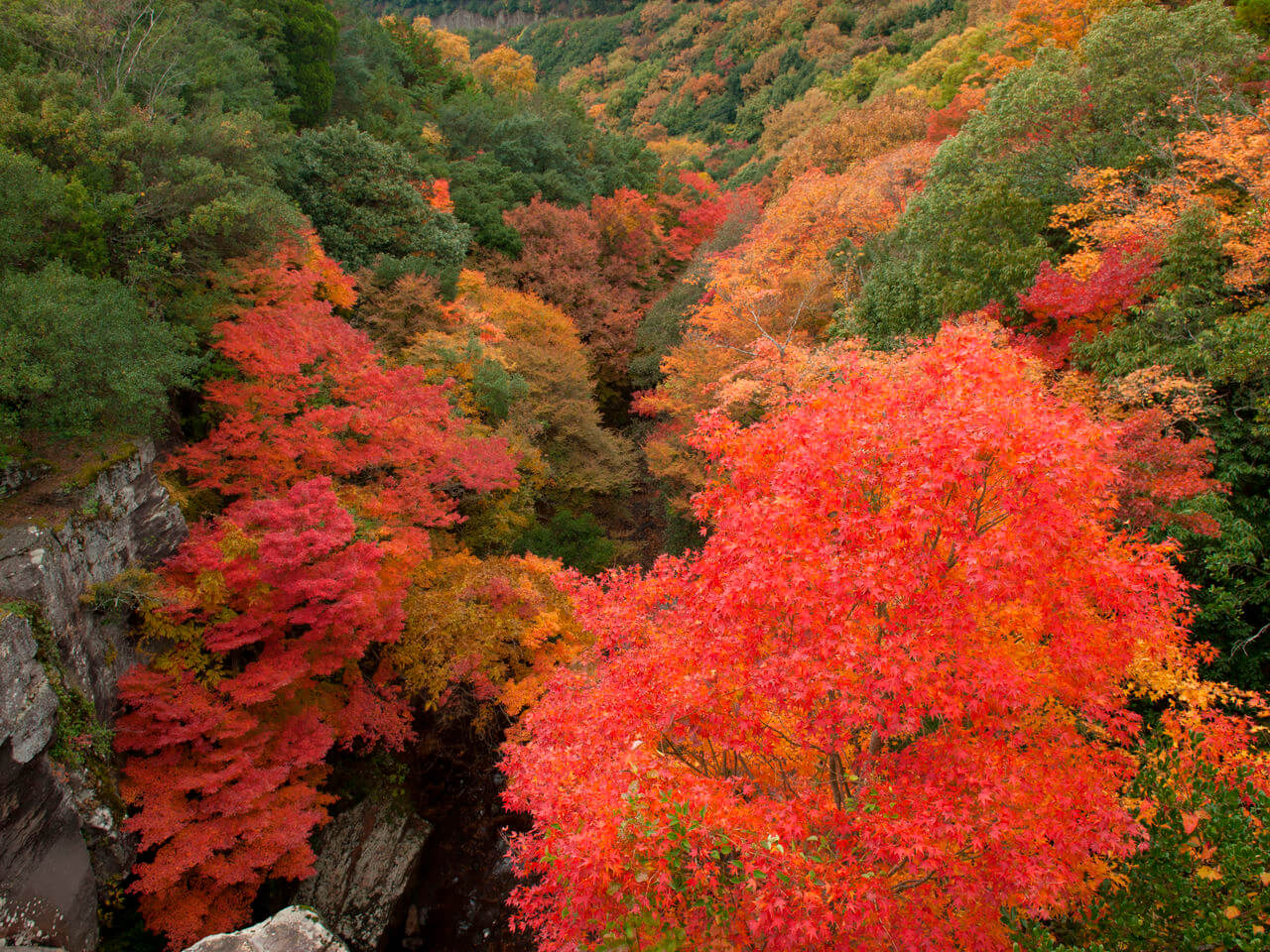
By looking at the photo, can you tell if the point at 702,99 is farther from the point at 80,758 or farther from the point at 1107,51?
the point at 80,758

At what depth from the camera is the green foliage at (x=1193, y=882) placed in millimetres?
4746

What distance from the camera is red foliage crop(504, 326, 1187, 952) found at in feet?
18.9

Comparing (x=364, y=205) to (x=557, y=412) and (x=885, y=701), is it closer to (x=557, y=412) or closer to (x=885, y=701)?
(x=557, y=412)

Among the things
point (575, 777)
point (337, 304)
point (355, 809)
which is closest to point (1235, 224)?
point (575, 777)

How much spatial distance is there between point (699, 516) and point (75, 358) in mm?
10551

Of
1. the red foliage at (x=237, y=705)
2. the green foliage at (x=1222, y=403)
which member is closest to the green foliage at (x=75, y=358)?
the red foliage at (x=237, y=705)

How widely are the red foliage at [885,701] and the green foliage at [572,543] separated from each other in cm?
1252

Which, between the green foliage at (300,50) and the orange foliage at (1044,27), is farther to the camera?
the green foliage at (300,50)

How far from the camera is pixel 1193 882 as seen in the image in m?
5.13

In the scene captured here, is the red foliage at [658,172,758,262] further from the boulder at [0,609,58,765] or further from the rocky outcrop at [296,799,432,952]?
the boulder at [0,609,58,765]

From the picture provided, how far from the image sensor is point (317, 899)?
12539 millimetres

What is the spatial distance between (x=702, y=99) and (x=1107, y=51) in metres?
61.5

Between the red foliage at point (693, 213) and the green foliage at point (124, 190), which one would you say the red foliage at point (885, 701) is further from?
the red foliage at point (693, 213)

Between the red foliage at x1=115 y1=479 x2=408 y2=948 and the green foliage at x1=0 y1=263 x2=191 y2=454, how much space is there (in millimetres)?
2631
